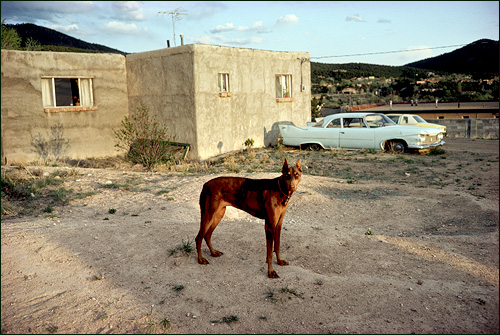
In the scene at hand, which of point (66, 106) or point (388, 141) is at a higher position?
point (66, 106)

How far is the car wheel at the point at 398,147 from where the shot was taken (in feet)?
44.1

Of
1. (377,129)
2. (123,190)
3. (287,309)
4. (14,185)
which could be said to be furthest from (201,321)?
(377,129)

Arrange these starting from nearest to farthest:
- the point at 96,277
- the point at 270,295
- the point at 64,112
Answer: the point at 270,295 < the point at 96,277 < the point at 64,112

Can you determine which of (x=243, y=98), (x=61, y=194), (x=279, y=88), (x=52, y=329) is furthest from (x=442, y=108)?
(x=52, y=329)

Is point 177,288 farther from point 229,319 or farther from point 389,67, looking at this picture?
point 389,67

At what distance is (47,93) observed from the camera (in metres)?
13.1

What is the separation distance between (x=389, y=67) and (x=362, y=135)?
5386cm

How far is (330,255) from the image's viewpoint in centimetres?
518

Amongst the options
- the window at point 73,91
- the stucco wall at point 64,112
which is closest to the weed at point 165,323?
the stucco wall at point 64,112

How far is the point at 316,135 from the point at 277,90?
3080mm

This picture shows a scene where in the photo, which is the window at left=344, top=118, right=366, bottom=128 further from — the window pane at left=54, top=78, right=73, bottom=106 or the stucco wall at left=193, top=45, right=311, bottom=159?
the window pane at left=54, top=78, right=73, bottom=106

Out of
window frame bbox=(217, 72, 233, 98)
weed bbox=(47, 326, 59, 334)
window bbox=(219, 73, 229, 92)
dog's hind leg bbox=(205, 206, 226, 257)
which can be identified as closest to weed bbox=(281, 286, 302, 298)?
dog's hind leg bbox=(205, 206, 226, 257)

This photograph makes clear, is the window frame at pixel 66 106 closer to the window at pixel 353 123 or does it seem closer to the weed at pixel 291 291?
the window at pixel 353 123

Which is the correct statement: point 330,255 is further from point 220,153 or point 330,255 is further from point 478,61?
point 478,61
